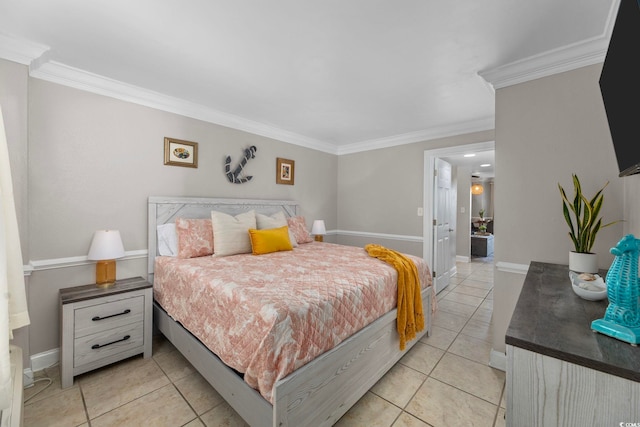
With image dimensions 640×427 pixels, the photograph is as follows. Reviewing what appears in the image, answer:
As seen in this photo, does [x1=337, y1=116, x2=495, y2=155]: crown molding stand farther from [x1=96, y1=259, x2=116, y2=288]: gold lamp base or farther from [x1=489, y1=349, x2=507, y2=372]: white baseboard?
[x1=96, y1=259, x2=116, y2=288]: gold lamp base

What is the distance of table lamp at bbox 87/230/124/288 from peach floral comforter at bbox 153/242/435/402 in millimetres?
351

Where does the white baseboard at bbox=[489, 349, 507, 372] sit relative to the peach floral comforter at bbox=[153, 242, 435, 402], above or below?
below

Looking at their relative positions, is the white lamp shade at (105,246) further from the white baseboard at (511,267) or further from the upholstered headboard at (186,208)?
the white baseboard at (511,267)

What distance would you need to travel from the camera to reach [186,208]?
293cm

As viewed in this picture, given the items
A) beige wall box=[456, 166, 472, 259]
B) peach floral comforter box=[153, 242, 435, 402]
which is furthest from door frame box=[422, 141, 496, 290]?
beige wall box=[456, 166, 472, 259]

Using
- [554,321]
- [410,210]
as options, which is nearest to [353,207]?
[410,210]

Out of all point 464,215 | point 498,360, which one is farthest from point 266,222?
point 464,215

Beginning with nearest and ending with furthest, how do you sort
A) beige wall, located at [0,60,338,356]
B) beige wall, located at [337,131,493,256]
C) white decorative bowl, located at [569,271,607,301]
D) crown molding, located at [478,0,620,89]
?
white decorative bowl, located at [569,271,607,301] < crown molding, located at [478,0,620,89] < beige wall, located at [0,60,338,356] < beige wall, located at [337,131,493,256]

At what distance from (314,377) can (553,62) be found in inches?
106

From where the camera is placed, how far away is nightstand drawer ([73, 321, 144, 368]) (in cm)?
197

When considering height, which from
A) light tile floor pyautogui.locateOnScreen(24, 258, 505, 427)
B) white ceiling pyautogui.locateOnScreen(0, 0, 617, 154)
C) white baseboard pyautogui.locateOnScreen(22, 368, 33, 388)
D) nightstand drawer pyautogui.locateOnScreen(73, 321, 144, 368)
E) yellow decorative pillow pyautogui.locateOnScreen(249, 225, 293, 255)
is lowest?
light tile floor pyautogui.locateOnScreen(24, 258, 505, 427)

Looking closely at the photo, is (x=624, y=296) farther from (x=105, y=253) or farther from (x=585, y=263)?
(x=105, y=253)

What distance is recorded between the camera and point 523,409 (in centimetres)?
80

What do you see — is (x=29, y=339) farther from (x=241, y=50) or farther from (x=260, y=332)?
(x=241, y=50)
